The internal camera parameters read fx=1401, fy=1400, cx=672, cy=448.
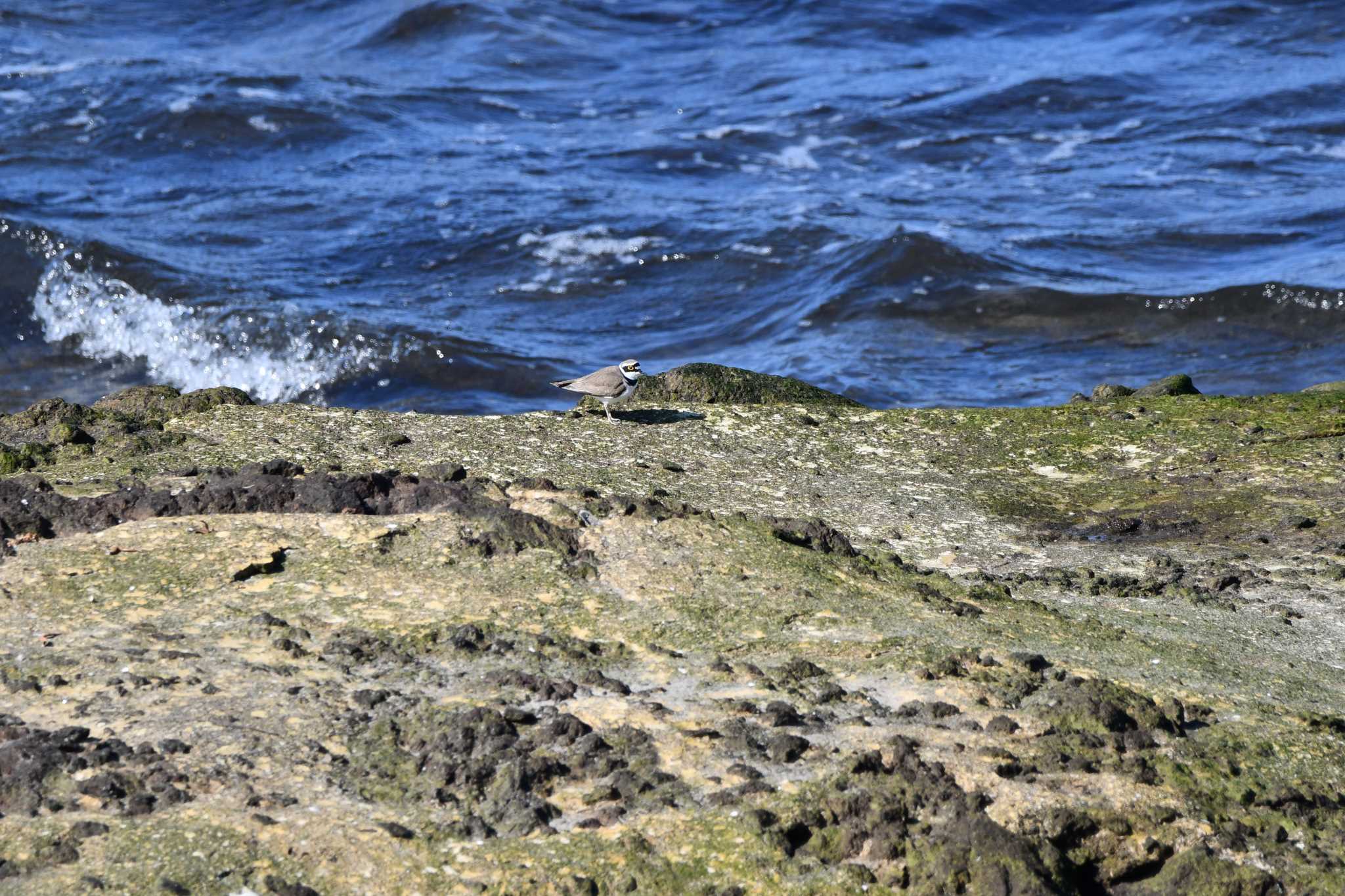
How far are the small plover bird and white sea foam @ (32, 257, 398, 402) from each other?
5.18m

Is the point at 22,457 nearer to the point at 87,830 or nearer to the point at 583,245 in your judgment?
the point at 87,830

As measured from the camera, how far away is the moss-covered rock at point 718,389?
542 centimetres

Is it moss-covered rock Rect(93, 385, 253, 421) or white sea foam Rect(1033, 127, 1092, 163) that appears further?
white sea foam Rect(1033, 127, 1092, 163)

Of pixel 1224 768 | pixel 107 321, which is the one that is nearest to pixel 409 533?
pixel 1224 768

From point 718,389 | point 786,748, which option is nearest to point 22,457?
point 718,389

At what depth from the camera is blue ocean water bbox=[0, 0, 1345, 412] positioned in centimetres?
1030

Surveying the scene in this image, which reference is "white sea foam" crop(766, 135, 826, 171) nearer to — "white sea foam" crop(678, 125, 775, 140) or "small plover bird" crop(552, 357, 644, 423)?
"white sea foam" crop(678, 125, 775, 140)

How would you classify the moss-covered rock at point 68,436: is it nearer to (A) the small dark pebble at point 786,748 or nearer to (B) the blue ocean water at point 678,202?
(A) the small dark pebble at point 786,748

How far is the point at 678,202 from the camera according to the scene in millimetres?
13750

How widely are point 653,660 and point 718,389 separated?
2.38 meters

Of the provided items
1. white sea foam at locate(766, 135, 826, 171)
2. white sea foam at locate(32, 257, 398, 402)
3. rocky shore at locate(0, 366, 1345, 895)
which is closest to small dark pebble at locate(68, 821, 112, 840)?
rocky shore at locate(0, 366, 1345, 895)

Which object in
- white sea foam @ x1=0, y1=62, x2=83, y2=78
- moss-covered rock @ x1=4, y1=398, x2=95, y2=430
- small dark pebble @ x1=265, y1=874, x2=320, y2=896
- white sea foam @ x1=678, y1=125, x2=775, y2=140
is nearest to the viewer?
small dark pebble @ x1=265, y1=874, x2=320, y2=896

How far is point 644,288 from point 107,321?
422 cm

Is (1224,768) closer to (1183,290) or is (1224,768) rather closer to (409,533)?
(409,533)
